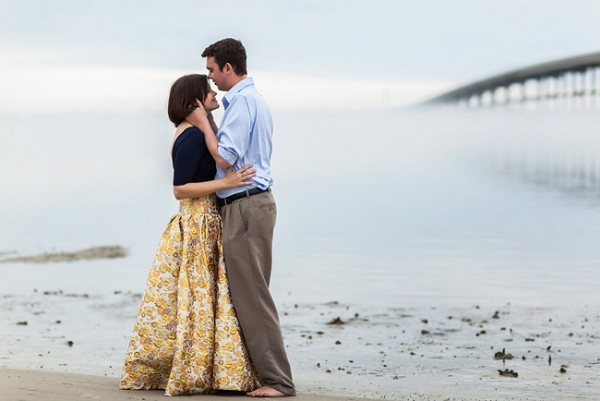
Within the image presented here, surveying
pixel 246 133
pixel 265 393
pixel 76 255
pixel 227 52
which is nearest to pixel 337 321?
pixel 265 393

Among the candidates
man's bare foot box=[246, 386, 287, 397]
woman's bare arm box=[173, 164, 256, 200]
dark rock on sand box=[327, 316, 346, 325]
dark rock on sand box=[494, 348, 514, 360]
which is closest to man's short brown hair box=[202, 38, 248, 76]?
woman's bare arm box=[173, 164, 256, 200]

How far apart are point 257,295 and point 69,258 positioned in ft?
24.2

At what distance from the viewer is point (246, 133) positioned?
4.20 m

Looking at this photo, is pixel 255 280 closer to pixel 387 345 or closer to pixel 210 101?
→ pixel 210 101

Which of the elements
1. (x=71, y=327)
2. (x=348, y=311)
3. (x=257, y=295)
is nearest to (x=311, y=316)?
(x=348, y=311)

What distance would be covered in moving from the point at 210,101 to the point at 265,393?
1.39 metres

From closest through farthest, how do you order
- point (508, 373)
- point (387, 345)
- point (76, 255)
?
point (508, 373) → point (387, 345) → point (76, 255)

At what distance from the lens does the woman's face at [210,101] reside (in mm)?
4289

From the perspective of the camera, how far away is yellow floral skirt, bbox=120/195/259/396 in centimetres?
427

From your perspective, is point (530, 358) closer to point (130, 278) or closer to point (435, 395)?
point (435, 395)

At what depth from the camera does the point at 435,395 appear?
485 centimetres

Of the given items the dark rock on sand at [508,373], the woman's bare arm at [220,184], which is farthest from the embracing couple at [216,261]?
the dark rock on sand at [508,373]

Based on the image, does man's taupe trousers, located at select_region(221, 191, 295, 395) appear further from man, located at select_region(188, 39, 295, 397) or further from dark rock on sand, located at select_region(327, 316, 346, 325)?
dark rock on sand, located at select_region(327, 316, 346, 325)

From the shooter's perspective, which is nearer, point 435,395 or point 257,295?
point 257,295
